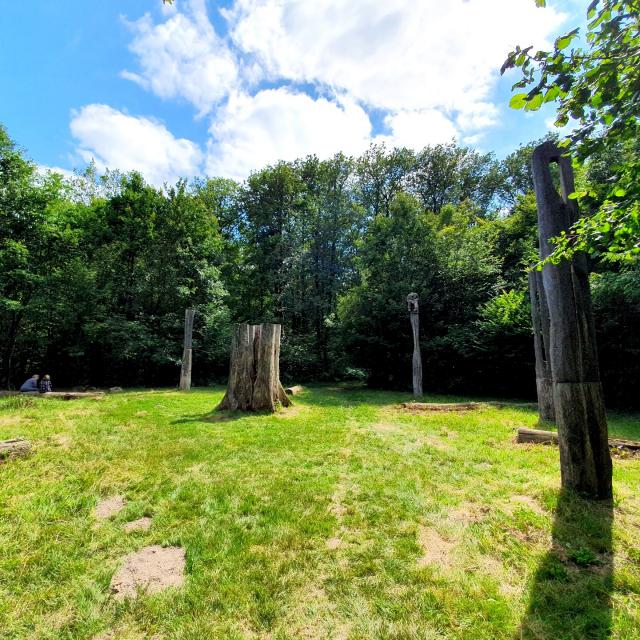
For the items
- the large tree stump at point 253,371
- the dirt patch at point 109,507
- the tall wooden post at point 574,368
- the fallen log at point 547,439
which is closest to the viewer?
the dirt patch at point 109,507

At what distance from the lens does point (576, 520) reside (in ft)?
10.6

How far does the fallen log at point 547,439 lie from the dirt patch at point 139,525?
5508 millimetres

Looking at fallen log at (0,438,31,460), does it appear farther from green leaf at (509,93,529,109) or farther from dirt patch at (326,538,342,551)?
green leaf at (509,93,529,109)

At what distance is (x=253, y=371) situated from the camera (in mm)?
8891

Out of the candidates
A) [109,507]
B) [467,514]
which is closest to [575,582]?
[467,514]

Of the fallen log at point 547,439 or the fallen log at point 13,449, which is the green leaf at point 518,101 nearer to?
the fallen log at point 547,439

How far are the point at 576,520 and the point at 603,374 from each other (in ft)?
31.1

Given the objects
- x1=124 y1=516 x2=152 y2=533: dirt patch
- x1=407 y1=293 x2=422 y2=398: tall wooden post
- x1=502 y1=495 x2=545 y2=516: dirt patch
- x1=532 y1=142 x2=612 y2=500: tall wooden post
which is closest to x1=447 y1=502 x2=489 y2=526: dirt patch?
x1=502 y1=495 x2=545 y2=516: dirt patch

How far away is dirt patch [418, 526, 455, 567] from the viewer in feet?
8.86

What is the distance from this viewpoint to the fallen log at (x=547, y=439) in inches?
214

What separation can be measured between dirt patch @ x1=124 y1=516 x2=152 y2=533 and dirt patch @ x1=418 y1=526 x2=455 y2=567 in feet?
7.95

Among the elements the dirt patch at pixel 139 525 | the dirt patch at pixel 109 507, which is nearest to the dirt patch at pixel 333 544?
the dirt patch at pixel 139 525

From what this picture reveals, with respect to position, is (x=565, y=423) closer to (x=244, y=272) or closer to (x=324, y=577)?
(x=324, y=577)

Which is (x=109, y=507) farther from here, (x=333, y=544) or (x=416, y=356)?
(x=416, y=356)
